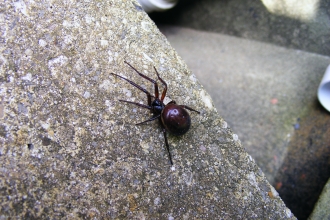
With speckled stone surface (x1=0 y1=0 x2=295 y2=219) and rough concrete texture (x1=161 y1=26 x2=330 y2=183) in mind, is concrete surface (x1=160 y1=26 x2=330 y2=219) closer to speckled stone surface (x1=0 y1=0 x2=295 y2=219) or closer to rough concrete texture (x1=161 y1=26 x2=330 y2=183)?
rough concrete texture (x1=161 y1=26 x2=330 y2=183)

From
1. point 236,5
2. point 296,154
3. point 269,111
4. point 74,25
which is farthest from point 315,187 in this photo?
point 74,25

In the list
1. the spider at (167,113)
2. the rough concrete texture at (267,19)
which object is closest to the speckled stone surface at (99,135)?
the spider at (167,113)

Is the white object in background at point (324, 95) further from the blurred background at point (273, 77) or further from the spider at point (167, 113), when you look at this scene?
the spider at point (167, 113)

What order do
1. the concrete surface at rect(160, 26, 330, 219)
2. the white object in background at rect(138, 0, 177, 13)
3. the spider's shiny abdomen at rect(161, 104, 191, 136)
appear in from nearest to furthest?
the spider's shiny abdomen at rect(161, 104, 191, 136) → the concrete surface at rect(160, 26, 330, 219) → the white object in background at rect(138, 0, 177, 13)

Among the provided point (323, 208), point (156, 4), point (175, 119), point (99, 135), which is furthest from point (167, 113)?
point (156, 4)

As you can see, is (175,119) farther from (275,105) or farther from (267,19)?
(267,19)

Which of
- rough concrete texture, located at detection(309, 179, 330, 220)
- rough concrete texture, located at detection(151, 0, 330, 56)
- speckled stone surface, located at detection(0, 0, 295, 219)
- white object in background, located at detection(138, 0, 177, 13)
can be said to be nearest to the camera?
speckled stone surface, located at detection(0, 0, 295, 219)

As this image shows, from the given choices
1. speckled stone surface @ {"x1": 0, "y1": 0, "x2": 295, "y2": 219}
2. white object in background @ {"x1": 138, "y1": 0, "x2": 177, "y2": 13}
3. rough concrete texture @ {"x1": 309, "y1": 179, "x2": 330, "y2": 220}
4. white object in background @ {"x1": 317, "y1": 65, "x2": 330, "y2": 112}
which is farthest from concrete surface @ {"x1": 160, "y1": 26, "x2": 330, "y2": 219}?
speckled stone surface @ {"x1": 0, "y1": 0, "x2": 295, "y2": 219}
